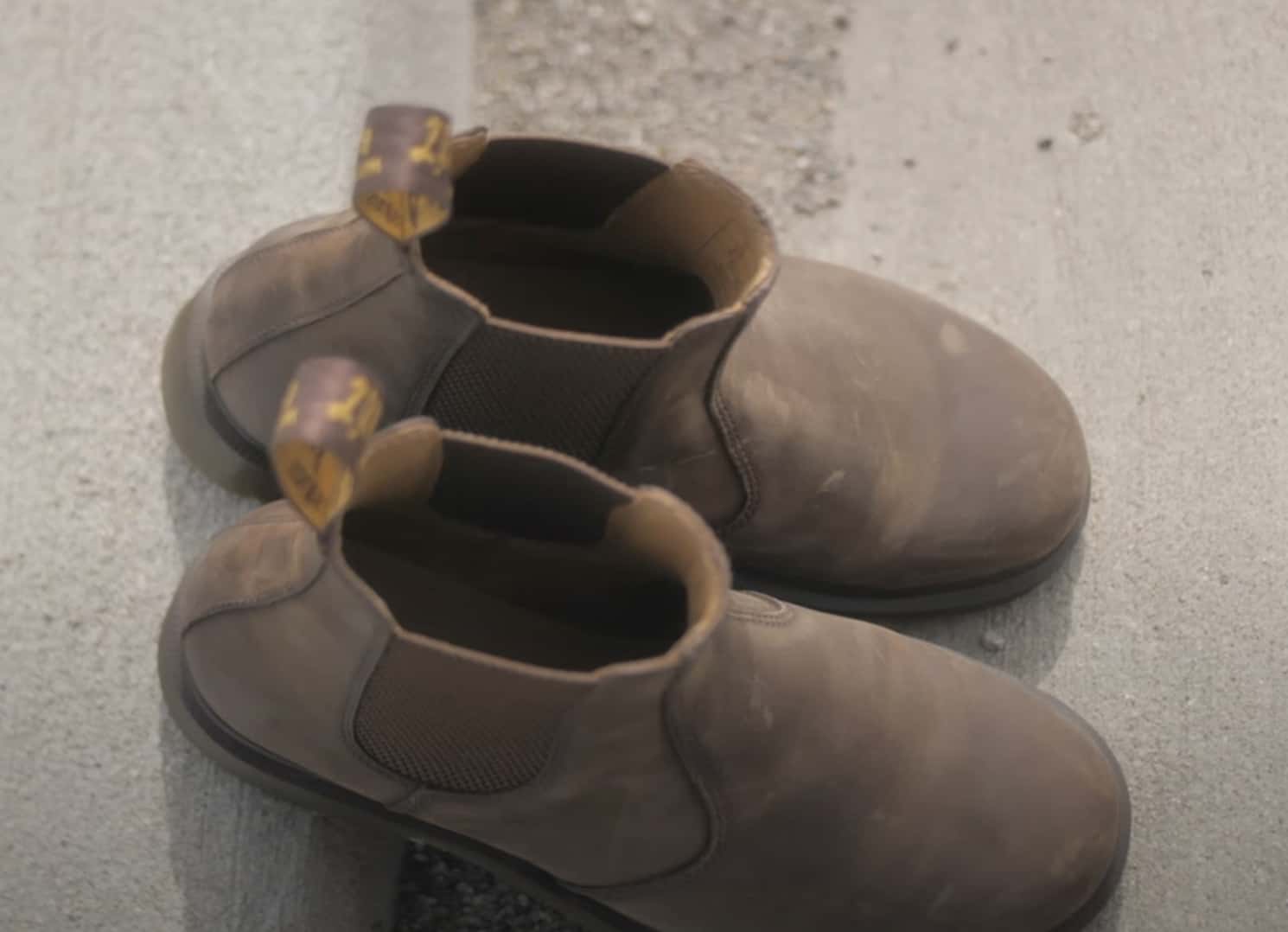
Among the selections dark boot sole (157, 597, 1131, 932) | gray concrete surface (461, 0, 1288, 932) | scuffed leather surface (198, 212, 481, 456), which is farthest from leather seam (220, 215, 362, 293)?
gray concrete surface (461, 0, 1288, 932)

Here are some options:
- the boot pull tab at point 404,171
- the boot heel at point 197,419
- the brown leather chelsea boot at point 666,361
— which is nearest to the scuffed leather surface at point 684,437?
the brown leather chelsea boot at point 666,361

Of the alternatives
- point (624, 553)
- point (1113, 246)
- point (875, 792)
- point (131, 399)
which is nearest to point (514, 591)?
point (624, 553)

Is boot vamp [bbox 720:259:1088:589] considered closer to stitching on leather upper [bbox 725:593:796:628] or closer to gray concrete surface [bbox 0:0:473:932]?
stitching on leather upper [bbox 725:593:796:628]

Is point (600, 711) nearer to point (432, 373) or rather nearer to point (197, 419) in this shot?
point (432, 373)

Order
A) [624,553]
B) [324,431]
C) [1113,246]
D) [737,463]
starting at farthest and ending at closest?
[1113,246] → [737,463] → [624,553] → [324,431]

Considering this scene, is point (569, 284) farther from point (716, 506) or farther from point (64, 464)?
point (64, 464)

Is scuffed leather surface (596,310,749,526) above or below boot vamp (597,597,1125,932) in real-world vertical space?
above

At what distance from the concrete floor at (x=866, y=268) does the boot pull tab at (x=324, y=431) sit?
14.6 inches

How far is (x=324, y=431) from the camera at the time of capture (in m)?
0.50

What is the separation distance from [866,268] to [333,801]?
1.77 ft

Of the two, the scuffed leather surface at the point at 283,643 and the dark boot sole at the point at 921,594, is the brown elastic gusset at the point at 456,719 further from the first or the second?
the dark boot sole at the point at 921,594

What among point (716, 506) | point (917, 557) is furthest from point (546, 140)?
point (917, 557)

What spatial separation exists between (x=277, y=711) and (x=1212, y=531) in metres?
0.63

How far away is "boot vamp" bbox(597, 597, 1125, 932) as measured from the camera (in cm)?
64
